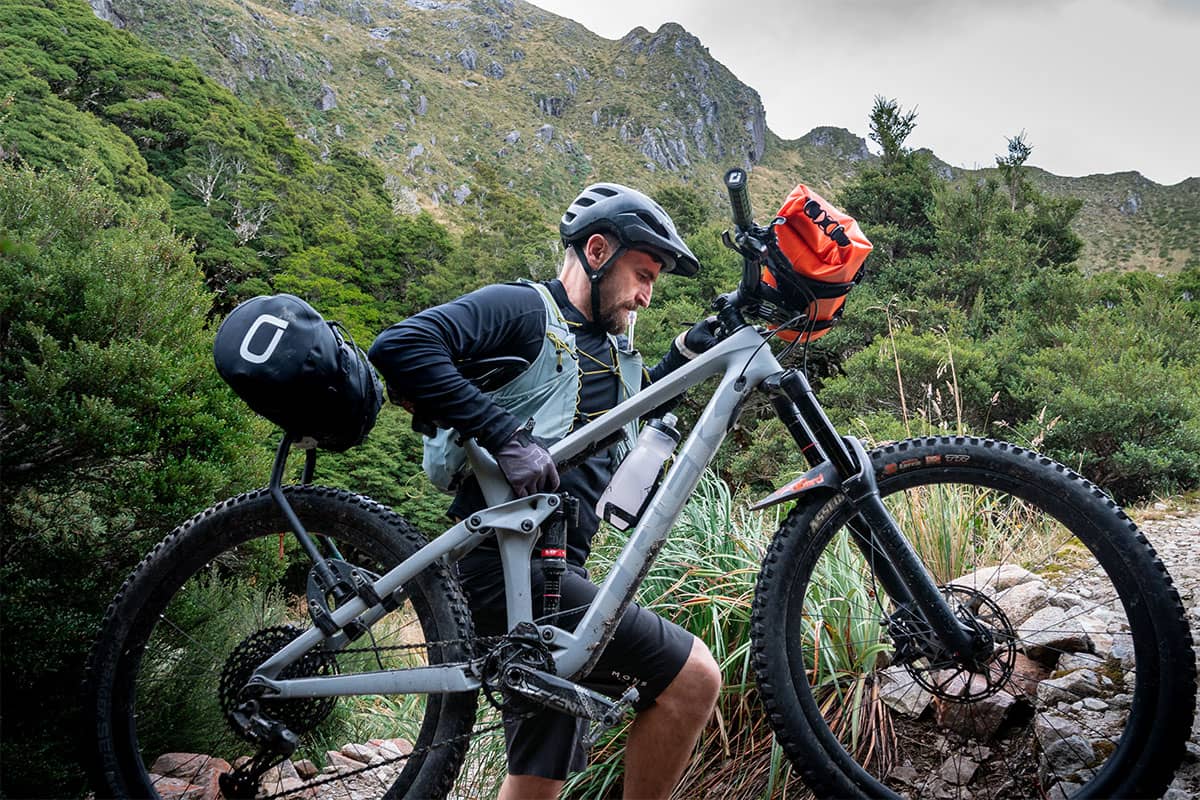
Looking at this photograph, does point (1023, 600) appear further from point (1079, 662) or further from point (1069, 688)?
point (1069, 688)

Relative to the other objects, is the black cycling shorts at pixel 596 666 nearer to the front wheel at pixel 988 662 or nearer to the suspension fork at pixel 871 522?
the front wheel at pixel 988 662

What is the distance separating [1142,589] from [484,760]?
2.79 m

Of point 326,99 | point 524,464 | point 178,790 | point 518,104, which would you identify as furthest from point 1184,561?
point 518,104

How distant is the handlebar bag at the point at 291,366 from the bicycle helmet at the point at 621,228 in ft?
2.55

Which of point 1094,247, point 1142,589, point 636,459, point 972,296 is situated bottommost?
point 636,459

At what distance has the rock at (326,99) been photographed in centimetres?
8194

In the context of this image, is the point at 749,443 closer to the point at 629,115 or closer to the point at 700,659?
the point at 700,659

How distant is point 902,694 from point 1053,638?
0.57m

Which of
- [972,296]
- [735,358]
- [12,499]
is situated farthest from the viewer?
[972,296]

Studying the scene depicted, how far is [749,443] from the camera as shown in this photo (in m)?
14.2

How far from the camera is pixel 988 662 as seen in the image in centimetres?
193

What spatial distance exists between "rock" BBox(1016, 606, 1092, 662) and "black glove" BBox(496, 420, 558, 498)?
5.82 feet

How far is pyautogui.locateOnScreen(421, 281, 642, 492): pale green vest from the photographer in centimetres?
220

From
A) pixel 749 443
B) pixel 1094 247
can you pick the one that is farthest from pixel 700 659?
pixel 1094 247
